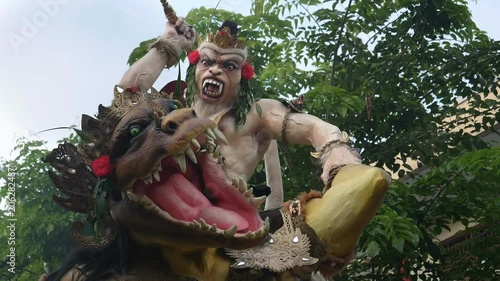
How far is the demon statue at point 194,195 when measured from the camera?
8.03ft

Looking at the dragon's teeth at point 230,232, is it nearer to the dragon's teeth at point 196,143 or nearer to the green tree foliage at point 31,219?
the dragon's teeth at point 196,143

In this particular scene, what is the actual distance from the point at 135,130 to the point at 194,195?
28cm

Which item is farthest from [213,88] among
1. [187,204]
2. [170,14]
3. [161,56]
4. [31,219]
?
[31,219]

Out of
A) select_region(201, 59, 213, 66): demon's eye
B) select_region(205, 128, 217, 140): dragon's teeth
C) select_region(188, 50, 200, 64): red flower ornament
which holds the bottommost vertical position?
select_region(205, 128, 217, 140): dragon's teeth

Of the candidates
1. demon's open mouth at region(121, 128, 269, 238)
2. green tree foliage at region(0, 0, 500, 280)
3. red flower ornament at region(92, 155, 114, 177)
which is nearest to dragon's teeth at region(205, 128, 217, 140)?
demon's open mouth at region(121, 128, 269, 238)

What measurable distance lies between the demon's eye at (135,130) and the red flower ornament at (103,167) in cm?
11

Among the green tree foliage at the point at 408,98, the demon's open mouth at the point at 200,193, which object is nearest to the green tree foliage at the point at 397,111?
the green tree foliage at the point at 408,98

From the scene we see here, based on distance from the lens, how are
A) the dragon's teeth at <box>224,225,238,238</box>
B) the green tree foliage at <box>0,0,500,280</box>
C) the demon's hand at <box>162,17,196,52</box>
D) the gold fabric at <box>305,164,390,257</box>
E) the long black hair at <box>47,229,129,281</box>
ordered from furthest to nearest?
the green tree foliage at <box>0,0,500,280</box> < the demon's hand at <box>162,17,196,52</box> < the gold fabric at <box>305,164,390,257</box> < the long black hair at <box>47,229,129,281</box> < the dragon's teeth at <box>224,225,238,238</box>

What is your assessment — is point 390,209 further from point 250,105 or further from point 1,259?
point 1,259

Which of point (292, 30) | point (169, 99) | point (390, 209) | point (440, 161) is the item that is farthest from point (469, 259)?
point (169, 99)

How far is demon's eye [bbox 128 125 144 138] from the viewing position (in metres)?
2.54

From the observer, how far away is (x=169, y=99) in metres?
2.71

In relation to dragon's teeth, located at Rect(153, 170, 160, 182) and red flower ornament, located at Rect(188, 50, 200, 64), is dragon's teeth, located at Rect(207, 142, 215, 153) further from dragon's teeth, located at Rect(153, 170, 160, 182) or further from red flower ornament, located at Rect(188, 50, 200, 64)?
red flower ornament, located at Rect(188, 50, 200, 64)

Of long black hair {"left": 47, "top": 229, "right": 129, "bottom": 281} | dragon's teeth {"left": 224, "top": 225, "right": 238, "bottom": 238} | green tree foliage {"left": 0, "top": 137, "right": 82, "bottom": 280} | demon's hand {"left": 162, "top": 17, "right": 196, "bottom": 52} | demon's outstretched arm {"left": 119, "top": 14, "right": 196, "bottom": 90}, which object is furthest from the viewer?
green tree foliage {"left": 0, "top": 137, "right": 82, "bottom": 280}
